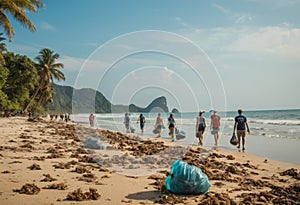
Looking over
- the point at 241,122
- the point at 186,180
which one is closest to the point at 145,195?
the point at 186,180

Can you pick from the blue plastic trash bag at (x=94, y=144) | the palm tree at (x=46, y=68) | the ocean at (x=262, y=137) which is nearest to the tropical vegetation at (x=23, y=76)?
the palm tree at (x=46, y=68)

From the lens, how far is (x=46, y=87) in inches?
2094

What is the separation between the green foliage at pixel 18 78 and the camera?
4516cm

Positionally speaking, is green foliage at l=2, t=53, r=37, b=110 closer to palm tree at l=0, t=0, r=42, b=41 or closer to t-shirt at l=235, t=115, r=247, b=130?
palm tree at l=0, t=0, r=42, b=41

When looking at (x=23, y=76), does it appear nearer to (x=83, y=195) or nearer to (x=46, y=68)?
(x=46, y=68)

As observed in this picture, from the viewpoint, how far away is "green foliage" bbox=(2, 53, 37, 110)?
45.2 metres

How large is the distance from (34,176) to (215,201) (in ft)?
14.9

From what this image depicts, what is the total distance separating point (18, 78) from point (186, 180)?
152 feet

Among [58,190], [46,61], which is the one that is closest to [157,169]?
[58,190]

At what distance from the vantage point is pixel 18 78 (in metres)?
45.3

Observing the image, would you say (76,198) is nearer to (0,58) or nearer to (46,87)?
(0,58)

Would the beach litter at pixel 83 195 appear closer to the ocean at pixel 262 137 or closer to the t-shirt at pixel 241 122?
the ocean at pixel 262 137

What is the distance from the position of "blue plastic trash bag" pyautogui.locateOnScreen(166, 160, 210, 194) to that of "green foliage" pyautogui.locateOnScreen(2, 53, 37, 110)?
4482 centimetres

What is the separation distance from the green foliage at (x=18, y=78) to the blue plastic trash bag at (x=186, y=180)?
44.8 metres
